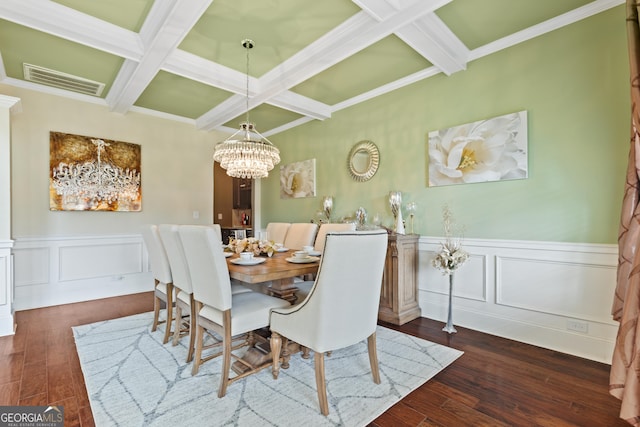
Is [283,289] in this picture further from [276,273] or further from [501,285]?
[501,285]

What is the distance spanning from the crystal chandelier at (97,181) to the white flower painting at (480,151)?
13.6 feet

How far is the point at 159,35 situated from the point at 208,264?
195 cm

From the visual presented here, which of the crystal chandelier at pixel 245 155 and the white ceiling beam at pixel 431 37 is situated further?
the crystal chandelier at pixel 245 155

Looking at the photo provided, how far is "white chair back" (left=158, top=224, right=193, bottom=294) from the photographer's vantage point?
7.32 feet

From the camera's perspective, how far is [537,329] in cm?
264

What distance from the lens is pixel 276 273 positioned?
78.5 inches

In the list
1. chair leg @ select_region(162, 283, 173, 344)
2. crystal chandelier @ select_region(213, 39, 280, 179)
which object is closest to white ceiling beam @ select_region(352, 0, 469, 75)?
crystal chandelier @ select_region(213, 39, 280, 179)

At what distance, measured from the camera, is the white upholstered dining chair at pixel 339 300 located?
5.38ft

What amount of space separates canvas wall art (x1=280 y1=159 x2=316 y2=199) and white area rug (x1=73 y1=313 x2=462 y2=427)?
2739mm

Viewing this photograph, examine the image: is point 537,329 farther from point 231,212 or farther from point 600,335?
point 231,212

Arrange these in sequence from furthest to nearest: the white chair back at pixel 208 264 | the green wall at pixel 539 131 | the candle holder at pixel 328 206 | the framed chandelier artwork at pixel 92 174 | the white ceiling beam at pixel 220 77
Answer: the candle holder at pixel 328 206 → the framed chandelier artwork at pixel 92 174 → the white ceiling beam at pixel 220 77 → the green wall at pixel 539 131 → the white chair back at pixel 208 264

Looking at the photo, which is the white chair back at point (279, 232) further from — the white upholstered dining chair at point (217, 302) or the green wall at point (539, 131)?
the white upholstered dining chair at point (217, 302)

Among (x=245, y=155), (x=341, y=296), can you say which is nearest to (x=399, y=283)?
(x=341, y=296)

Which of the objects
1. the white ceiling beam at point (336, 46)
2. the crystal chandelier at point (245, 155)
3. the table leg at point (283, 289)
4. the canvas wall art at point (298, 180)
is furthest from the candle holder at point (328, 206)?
the table leg at point (283, 289)
